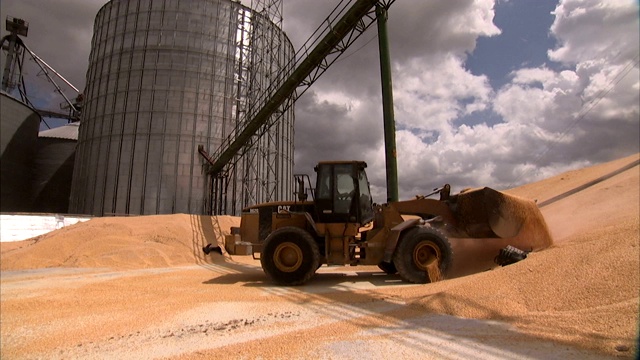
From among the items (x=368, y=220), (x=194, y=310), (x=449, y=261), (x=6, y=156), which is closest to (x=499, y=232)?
(x=449, y=261)

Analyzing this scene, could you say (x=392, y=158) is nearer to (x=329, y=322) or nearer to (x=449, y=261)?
(x=449, y=261)

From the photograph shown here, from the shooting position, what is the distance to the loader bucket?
805cm

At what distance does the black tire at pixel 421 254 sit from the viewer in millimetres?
7539

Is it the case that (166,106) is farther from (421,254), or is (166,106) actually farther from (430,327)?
(430,327)

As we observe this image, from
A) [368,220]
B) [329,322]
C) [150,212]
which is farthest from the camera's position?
[150,212]

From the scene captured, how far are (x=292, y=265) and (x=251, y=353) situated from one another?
4.51 metres

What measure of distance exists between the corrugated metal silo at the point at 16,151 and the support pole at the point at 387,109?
2768 centimetres

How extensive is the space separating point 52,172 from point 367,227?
31907 millimetres

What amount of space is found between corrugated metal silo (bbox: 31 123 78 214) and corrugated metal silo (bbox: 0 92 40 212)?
2.19 feet

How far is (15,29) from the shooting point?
32.8 meters

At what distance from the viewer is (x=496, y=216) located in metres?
8.12

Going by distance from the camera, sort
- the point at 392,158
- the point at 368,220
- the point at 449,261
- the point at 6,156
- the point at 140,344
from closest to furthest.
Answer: the point at 140,344 → the point at 449,261 → the point at 368,220 → the point at 392,158 → the point at 6,156

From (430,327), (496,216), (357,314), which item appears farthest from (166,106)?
(430,327)

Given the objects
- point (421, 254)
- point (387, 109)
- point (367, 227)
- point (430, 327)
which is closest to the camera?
point (430, 327)
